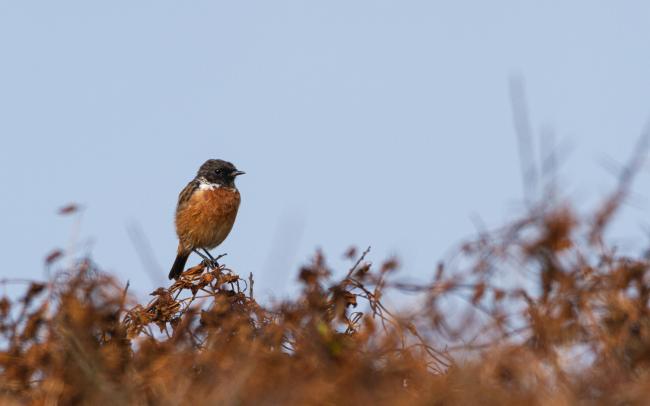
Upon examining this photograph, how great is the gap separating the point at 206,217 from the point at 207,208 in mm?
104

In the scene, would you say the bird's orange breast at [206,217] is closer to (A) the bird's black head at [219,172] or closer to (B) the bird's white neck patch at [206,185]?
(B) the bird's white neck patch at [206,185]

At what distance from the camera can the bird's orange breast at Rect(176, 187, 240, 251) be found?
34.6ft

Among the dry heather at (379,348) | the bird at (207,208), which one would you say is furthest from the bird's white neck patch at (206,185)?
the dry heather at (379,348)

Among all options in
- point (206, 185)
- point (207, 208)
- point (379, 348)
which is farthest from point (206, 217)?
point (379, 348)

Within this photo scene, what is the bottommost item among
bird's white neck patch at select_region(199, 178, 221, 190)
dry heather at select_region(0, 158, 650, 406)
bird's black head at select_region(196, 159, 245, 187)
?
dry heather at select_region(0, 158, 650, 406)

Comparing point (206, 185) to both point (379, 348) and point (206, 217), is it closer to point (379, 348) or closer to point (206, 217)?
point (206, 217)

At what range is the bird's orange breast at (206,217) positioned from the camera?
10531 mm

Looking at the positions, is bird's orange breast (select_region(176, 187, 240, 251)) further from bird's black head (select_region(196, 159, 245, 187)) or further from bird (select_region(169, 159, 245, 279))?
bird's black head (select_region(196, 159, 245, 187))

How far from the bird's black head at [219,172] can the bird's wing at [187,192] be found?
128 millimetres

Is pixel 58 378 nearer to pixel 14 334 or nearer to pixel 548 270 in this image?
pixel 14 334

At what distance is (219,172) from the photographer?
35.7ft

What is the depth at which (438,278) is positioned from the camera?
3.27 metres

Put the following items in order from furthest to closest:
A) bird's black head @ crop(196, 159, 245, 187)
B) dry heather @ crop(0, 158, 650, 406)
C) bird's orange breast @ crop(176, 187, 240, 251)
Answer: bird's black head @ crop(196, 159, 245, 187), bird's orange breast @ crop(176, 187, 240, 251), dry heather @ crop(0, 158, 650, 406)

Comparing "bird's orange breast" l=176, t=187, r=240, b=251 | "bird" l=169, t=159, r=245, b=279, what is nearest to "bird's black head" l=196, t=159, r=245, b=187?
"bird" l=169, t=159, r=245, b=279
